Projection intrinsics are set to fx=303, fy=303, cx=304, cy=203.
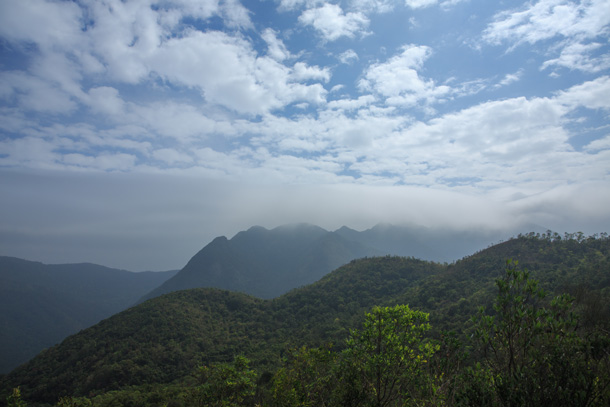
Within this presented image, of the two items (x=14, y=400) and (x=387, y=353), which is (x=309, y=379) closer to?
(x=387, y=353)

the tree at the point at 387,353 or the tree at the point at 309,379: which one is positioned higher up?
the tree at the point at 387,353

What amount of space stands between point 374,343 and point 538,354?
468 centimetres

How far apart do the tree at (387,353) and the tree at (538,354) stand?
2.18 metres

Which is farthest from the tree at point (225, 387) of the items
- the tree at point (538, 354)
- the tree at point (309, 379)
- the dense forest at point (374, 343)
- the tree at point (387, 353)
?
the tree at point (538, 354)

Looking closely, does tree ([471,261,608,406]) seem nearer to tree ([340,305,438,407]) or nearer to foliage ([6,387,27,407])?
tree ([340,305,438,407])

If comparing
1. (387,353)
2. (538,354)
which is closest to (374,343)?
(387,353)

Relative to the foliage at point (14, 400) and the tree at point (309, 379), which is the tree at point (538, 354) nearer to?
the tree at point (309, 379)

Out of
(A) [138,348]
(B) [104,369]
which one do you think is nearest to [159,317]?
(A) [138,348]

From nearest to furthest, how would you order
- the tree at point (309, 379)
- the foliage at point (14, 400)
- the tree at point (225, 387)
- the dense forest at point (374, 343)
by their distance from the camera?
1. the dense forest at point (374, 343)
2. the foliage at point (14, 400)
3. the tree at point (309, 379)
4. the tree at point (225, 387)

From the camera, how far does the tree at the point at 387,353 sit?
33.2ft

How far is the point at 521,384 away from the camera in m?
6.88

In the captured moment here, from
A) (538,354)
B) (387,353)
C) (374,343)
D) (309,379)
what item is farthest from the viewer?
(309,379)

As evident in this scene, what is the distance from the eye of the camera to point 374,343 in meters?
10.4

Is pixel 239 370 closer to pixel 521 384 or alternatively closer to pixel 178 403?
pixel 521 384
